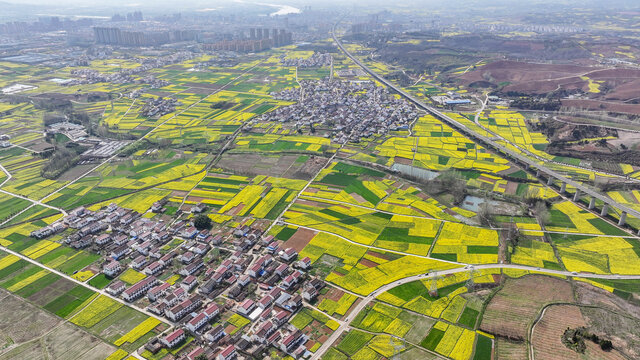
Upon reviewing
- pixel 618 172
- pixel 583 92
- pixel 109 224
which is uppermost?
pixel 583 92

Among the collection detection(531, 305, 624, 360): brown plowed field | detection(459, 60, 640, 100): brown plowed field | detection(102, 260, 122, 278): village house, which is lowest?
detection(102, 260, 122, 278): village house

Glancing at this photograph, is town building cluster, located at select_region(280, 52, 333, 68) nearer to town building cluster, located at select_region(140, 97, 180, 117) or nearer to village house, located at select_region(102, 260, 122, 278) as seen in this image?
town building cluster, located at select_region(140, 97, 180, 117)

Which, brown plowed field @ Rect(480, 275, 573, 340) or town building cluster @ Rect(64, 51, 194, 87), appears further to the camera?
town building cluster @ Rect(64, 51, 194, 87)

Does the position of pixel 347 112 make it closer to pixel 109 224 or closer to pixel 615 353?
pixel 109 224

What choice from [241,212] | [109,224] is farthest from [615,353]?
[109,224]

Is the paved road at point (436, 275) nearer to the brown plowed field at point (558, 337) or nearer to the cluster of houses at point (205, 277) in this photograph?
the cluster of houses at point (205, 277)

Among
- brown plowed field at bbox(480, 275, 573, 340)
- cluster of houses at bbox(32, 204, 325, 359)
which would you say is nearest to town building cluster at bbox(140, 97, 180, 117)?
cluster of houses at bbox(32, 204, 325, 359)

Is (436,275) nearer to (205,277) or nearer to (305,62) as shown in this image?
(205,277)
